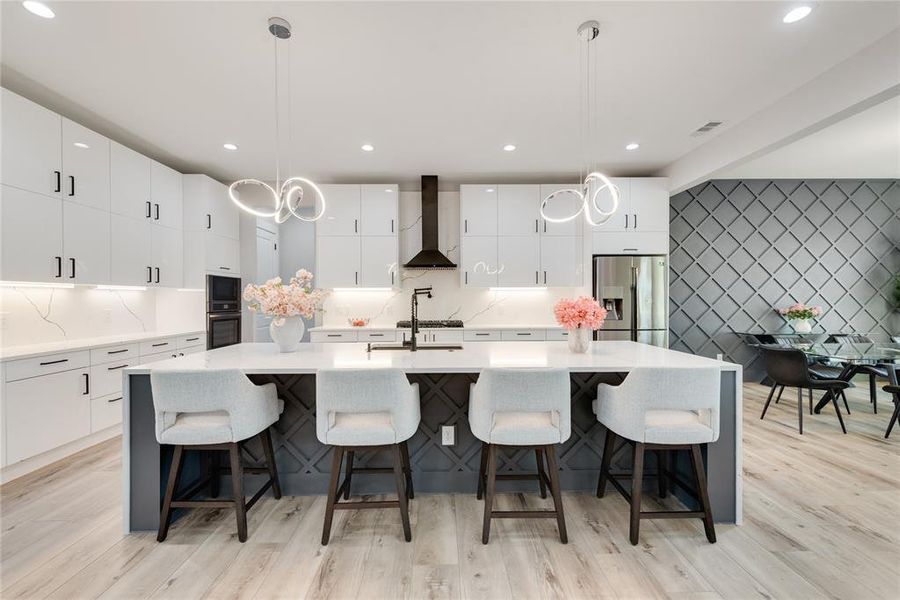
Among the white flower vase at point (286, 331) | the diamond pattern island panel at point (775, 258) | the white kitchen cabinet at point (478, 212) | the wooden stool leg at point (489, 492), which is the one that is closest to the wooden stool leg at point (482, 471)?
the wooden stool leg at point (489, 492)

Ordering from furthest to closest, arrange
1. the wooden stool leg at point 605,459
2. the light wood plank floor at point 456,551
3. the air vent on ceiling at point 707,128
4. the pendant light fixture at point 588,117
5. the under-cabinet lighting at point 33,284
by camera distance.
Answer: the air vent on ceiling at point 707,128 → the under-cabinet lighting at point 33,284 → the wooden stool leg at point 605,459 → the pendant light fixture at point 588,117 → the light wood plank floor at point 456,551

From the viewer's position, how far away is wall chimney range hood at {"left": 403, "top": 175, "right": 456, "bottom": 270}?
4824mm

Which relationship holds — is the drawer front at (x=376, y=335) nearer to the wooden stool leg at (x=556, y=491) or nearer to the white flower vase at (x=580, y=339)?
the white flower vase at (x=580, y=339)

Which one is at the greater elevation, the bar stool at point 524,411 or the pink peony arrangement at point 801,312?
the pink peony arrangement at point 801,312

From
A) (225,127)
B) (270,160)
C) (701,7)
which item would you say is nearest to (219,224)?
(270,160)

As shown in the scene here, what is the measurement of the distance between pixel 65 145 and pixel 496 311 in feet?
14.4

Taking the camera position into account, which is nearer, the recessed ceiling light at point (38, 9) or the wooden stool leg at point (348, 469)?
the recessed ceiling light at point (38, 9)

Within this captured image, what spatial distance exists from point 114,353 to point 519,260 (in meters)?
4.13

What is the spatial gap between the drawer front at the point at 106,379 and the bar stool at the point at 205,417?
175 centimetres

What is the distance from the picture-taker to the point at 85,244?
10.7 feet

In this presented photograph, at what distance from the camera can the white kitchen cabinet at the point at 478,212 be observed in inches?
194

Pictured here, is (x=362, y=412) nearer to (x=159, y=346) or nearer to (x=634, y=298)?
(x=159, y=346)

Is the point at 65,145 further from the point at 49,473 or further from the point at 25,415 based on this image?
the point at 49,473

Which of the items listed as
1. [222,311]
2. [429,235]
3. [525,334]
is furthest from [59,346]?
[525,334]
